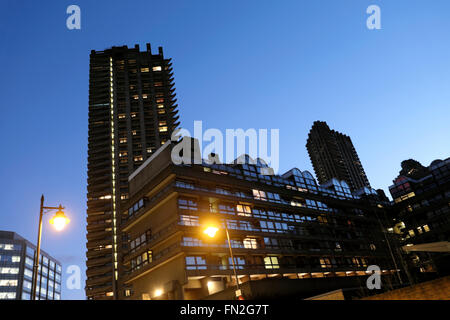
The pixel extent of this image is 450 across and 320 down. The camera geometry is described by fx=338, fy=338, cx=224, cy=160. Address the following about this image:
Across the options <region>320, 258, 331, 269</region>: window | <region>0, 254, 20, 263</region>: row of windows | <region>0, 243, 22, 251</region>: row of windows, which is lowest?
<region>320, 258, 331, 269</region>: window

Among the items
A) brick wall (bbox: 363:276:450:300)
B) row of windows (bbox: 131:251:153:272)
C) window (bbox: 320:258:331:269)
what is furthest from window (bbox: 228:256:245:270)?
brick wall (bbox: 363:276:450:300)

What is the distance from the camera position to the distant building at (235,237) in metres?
43.3

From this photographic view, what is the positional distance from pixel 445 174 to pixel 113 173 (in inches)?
3558

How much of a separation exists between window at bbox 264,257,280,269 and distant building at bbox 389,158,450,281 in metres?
38.6

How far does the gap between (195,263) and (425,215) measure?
67.5 metres

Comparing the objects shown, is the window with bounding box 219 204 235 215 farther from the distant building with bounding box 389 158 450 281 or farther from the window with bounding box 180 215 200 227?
the distant building with bounding box 389 158 450 281

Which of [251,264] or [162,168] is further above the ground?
[162,168]

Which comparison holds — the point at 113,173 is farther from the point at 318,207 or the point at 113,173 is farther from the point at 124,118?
the point at 318,207

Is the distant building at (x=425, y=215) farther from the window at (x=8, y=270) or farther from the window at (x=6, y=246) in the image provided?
the window at (x=6, y=246)

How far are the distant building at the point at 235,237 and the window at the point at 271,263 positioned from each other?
0.17 metres

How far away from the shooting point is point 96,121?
114312 millimetres

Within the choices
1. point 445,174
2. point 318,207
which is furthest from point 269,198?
point 445,174

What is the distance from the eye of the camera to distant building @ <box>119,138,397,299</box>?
43.3 meters

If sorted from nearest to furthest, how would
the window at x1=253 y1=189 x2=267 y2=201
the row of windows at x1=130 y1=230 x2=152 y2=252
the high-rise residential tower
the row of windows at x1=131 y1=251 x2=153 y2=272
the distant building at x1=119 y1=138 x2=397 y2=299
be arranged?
the distant building at x1=119 y1=138 x2=397 y2=299 < the row of windows at x1=131 y1=251 x2=153 y2=272 < the row of windows at x1=130 y1=230 x2=152 y2=252 < the window at x1=253 y1=189 x2=267 y2=201 < the high-rise residential tower
